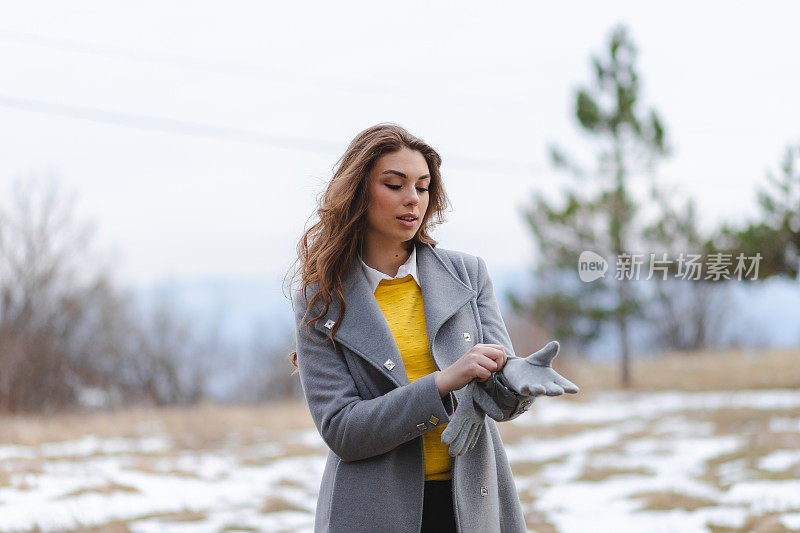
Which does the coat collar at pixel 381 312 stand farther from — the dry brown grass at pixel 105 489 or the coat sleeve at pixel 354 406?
the dry brown grass at pixel 105 489

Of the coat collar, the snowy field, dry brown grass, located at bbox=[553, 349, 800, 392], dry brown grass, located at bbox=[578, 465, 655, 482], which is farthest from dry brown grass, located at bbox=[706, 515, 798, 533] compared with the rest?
dry brown grass, located at bbox=[553, 349, 800, 392]

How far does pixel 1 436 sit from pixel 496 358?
8.50m

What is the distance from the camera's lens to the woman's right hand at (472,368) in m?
1.60

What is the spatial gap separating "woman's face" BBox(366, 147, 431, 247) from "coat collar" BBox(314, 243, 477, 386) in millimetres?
118

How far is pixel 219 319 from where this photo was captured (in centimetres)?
2030

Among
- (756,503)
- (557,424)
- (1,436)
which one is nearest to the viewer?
(756,503)

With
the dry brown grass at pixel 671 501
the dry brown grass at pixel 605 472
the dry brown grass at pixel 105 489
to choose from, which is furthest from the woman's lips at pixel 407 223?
the dry brown grass at pixel 605 472

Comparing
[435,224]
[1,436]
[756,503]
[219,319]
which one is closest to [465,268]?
[435,224]

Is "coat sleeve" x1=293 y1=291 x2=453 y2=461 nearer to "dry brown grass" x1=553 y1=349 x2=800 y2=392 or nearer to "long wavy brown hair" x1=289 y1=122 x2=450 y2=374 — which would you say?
"long wavy brown hair" x1=289 y1=122 x2=450 y2=374

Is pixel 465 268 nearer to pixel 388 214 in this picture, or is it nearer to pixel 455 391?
pixel 388 214

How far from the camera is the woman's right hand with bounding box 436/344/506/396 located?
5.25 feet

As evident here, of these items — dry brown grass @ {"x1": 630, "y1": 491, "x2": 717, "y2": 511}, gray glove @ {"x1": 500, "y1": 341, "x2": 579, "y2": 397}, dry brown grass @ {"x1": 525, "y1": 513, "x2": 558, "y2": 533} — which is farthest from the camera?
dry brown grass @ {"x1": 630, "y1": 491, "x2": 717, "y2": 511}

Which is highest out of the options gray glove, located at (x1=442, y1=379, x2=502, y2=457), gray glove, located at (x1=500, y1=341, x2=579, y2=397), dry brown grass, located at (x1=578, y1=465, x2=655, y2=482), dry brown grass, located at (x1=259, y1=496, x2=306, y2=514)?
gray glove, located at (x1=500, y1=341, x2=579, y2=397)

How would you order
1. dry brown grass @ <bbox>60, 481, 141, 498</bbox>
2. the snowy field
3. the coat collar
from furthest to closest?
dry brown grass @ <bbox>60, 481, 141, 498</bbox>, the snowy field, the coat collar
